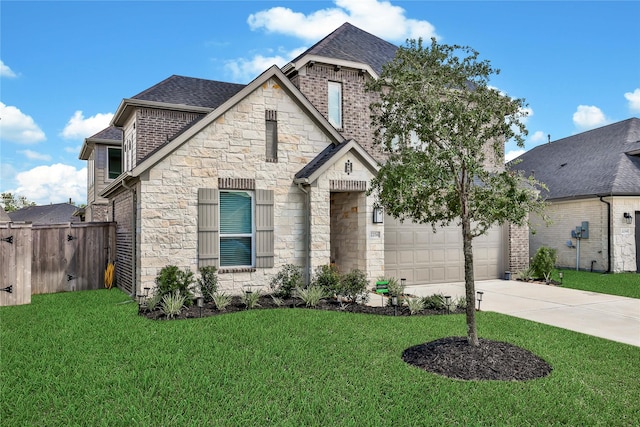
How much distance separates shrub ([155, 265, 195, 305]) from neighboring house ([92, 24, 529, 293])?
0.47 meters

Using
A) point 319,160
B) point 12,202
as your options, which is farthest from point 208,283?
point 12,202

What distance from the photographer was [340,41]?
49.7 ft

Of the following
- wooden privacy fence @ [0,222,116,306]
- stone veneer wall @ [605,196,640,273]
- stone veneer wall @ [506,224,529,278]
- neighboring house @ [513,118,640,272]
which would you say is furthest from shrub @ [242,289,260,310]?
stone veneer wall @ [605,196,640,273]

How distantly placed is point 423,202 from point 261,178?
5.24m

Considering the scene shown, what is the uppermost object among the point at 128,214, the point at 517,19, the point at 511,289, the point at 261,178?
the point at 517,19

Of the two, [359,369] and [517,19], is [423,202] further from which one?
[517,19]

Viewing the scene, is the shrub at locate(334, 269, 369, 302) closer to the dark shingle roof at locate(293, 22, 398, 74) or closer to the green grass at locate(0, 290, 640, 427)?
the green grass at locate(0, 290, 640, 427)

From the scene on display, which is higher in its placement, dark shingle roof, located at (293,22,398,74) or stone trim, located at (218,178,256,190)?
dark shingle roof, located at (293,22,398,74)

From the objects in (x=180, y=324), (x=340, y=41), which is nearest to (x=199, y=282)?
(x=180, y=324)

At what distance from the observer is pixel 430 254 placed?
44.2 ft

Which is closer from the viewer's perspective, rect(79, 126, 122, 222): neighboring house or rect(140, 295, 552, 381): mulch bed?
rect(140, 295, 552, 381): mulch bed

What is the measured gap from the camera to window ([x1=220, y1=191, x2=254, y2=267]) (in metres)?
10.2

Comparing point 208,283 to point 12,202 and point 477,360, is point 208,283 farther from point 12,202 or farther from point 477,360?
point 12,202

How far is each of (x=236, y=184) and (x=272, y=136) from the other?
5.22ft
